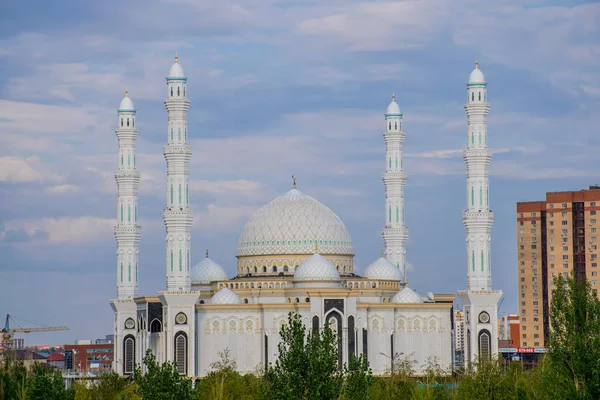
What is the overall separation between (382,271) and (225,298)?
10221 mm

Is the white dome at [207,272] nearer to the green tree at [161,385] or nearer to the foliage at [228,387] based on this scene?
the foliage at [228,387]

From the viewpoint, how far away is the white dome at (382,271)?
85375 mm

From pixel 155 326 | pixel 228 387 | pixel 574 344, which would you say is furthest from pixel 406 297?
pixel 574 344

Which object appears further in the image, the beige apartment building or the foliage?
the beige apartment building

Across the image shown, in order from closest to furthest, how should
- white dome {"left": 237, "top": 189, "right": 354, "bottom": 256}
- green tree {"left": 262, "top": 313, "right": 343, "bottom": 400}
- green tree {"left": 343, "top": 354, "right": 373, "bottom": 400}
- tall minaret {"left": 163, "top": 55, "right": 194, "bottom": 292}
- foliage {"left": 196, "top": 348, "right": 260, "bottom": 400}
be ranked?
green tree {"left": 262, "top": 313, "right": 343, "bottom": 400} < green tree {"left": 343, "top": 354, "right": 373, "bottom": 400} < foliage {"left": 196, "top": 348, "right": 260, "bottom": 400} < tall minaret {"left": 163, "top": 55, "right": 194, "bottom": 292} < white dome {"left": 237, "top": 189, "right": 354, "bottom": 256}

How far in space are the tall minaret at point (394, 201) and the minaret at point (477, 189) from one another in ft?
22.6

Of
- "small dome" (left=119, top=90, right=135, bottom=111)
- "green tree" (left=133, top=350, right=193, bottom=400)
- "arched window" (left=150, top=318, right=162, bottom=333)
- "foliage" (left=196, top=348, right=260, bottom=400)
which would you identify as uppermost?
"small dome" (left=119, top=90, right=135, bottom=111)

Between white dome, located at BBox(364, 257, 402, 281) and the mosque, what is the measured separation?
87 mm

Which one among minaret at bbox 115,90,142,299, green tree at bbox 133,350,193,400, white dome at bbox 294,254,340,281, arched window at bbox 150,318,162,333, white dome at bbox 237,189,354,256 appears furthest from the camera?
white dome at bbox 237,189,354,256

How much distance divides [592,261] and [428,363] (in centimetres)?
3184

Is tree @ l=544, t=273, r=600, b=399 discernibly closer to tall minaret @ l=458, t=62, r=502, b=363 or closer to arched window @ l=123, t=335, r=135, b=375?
tall minaret @ l=458, t=62, r=502, b=363

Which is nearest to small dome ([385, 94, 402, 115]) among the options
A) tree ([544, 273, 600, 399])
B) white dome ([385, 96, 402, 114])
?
white dome ([385, 96, 402, 114])

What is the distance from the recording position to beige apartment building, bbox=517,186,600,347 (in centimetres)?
10931

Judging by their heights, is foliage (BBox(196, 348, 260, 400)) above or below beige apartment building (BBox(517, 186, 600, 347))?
below
